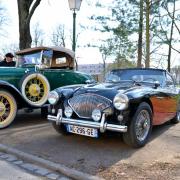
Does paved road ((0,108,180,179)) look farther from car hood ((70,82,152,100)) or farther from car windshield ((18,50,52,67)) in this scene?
car windshield ((18,50,52,67))

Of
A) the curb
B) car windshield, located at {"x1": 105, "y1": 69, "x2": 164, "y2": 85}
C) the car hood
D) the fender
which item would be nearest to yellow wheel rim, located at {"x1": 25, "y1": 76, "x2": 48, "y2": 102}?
the fender

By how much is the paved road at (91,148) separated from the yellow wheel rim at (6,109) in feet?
0.78

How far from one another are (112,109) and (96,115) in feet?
0.98

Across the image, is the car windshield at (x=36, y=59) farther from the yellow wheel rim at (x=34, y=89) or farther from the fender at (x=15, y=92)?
the fender at (x=15, y=92)

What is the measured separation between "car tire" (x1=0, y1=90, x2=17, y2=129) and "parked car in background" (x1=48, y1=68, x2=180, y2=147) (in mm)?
1619

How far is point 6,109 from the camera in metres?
8.18

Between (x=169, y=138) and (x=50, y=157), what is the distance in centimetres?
270

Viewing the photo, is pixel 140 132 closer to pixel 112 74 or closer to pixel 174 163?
pixel 174 163

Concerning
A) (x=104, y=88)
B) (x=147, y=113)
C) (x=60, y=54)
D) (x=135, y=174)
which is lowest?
(x=135, y=174)

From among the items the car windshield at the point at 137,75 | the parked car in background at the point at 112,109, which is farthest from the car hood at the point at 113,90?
the car windshield at the point at 137,75

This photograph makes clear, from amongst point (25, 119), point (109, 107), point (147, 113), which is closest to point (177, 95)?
point (147, 113)

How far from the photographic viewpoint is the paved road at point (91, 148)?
5.41 meters

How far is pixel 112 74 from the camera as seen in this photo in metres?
8.39

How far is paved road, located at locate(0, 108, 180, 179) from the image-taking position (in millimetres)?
5405
